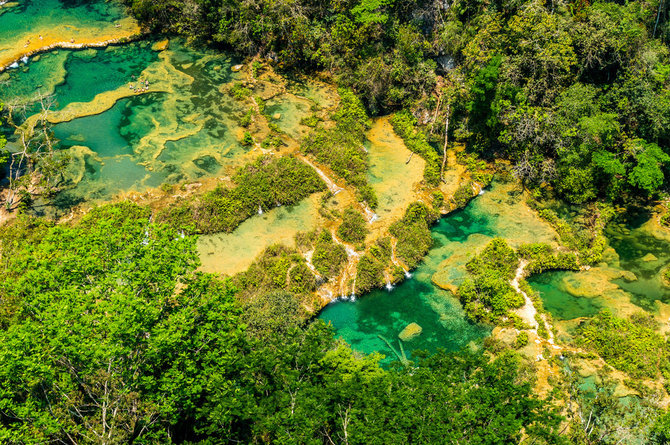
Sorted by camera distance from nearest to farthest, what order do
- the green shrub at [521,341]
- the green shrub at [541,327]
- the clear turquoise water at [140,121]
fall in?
1. the green shrub at [521,341]
2. the green shrub at [541,327]
3. the clear turquoise water at [140,121]

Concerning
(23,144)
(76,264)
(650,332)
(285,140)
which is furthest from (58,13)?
(650,332)

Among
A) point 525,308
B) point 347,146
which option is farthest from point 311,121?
point 525,308

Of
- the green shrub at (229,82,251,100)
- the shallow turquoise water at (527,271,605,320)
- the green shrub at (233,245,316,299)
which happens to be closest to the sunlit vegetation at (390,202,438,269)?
the green shrub at (233,245,316,299)

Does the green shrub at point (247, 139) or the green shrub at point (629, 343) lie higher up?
the green shrub at point (247, 139)

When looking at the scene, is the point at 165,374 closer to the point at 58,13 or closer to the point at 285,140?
the point at 285,140

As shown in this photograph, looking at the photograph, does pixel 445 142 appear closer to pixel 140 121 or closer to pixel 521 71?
pixel 521 71

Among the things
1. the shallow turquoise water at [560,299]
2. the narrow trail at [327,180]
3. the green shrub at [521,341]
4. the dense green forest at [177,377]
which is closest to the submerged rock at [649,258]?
the shallow turquoise water at [560,299]

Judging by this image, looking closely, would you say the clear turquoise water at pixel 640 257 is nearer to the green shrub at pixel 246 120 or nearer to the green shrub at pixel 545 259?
the green shrub at pixel 545 259
